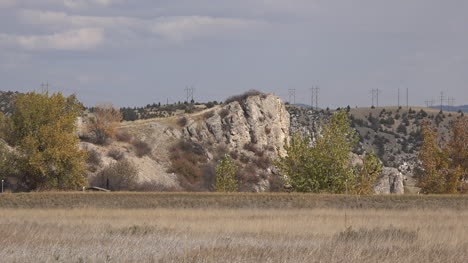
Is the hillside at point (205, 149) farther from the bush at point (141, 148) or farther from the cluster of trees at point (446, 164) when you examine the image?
the cluster of trees at point (446, 164)

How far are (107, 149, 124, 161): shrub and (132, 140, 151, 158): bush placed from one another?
2.95m

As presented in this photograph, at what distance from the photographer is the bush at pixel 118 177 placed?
238 feet

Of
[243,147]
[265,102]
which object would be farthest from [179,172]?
[265,102]

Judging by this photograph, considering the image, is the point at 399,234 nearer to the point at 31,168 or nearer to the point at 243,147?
the point at 31,168

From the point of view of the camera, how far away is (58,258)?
48.5ft

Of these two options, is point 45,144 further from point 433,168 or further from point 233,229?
point 233,229

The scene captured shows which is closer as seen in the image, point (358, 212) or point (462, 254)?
point (462, 254)

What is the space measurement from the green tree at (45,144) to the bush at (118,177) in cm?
1057

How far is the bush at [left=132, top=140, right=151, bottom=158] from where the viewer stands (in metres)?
86.3

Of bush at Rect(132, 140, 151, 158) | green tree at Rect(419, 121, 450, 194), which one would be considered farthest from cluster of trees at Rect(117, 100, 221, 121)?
green tree at Rect(419, 121, 450, 194)

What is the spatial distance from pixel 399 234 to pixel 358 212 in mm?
12792

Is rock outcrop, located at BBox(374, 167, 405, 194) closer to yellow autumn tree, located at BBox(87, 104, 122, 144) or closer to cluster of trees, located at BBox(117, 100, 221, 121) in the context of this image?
yellow autumn tree, located at BBox(87, 104, 122, 144)

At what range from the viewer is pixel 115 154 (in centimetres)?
8300

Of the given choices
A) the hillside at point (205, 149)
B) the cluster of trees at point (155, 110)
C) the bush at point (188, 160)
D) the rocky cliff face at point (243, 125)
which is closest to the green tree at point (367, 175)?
the hillside at point (205, 149)
